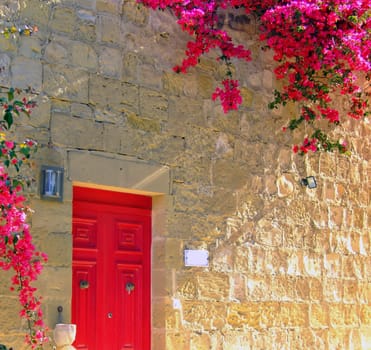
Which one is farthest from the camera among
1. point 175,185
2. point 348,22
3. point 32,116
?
point 348,22

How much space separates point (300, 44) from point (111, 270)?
100 inches

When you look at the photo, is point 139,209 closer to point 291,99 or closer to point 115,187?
point 115,187

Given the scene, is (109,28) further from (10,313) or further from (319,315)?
(319,315)

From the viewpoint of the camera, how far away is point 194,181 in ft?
21.5

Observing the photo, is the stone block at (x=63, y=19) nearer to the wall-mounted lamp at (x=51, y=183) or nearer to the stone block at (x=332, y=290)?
the wall-mounted lamp at (x=51, y=183)

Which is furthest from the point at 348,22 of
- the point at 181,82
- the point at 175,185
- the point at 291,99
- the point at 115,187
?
the point at 115,187

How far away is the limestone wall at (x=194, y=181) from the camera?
5699mm

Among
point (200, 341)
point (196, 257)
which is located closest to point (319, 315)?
point (200, 341)

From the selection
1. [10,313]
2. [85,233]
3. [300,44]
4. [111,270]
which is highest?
[300,44]

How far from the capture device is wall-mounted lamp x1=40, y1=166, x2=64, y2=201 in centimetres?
554

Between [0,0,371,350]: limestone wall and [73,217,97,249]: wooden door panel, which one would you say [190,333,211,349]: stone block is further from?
[73,217,97,249]: wooden door panel

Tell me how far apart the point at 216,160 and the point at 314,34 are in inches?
54.3

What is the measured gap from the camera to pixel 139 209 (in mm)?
6375

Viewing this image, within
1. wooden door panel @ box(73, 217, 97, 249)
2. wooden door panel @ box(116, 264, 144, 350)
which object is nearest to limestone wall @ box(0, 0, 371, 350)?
wooden door panel @ box(116, 264, 144, 350)
